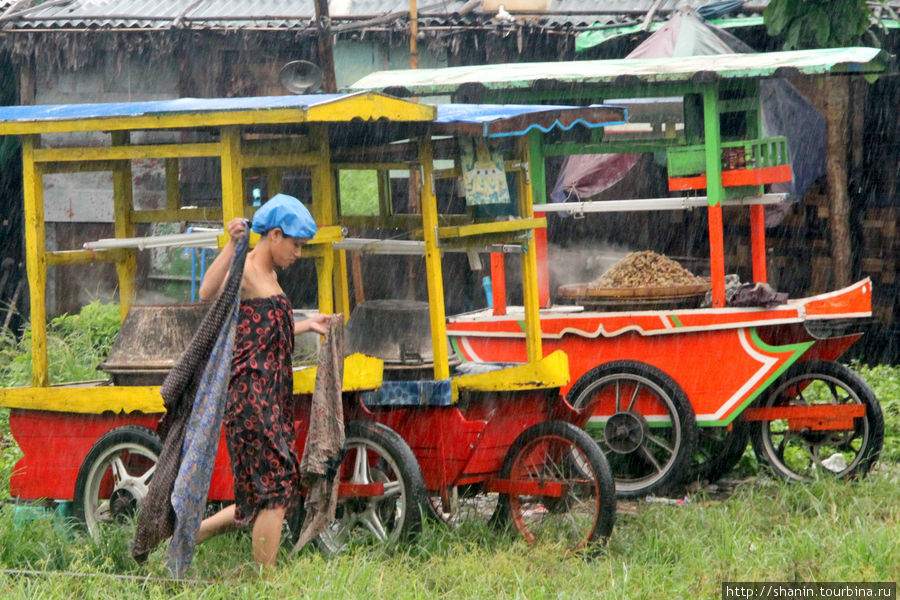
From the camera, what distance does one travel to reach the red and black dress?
526 centimetres

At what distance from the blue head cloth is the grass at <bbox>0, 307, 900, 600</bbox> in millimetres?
1518

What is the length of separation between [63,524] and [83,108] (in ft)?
7.11

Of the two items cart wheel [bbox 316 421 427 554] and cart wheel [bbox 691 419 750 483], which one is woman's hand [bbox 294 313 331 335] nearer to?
cart wheel [bbox 316 421 427 554]

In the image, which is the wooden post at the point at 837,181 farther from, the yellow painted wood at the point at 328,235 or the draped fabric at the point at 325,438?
the draped fabric at the point at 325,438

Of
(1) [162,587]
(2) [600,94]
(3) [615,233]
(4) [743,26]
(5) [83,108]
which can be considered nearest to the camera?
(1) [162,587]

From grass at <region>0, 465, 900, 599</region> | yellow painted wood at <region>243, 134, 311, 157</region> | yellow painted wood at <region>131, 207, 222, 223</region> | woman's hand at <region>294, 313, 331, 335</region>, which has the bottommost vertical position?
grass at <region>0, 465, 900, 599</region>

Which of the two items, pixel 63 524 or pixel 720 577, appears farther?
pixel 63 524

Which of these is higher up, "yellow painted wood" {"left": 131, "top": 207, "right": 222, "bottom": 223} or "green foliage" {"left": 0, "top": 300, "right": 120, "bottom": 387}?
"yellow painted wood" {"left": 131, "top": 207, "right": 222, "bottom": 223}

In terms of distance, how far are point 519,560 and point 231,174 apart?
2.31 m

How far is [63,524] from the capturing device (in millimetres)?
6062

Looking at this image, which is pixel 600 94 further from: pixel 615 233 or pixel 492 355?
pixel 615 233

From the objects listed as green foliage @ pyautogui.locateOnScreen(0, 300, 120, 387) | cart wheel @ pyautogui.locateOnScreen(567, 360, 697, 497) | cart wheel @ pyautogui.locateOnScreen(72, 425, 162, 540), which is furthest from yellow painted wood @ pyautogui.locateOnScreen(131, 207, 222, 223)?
green foliage @ pyautogui.locateOnScreen(0, 300, 120, 387)

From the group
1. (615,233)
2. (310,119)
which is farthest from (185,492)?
(615,233)

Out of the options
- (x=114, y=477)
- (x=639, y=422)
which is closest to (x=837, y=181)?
(x=639, y=422)
